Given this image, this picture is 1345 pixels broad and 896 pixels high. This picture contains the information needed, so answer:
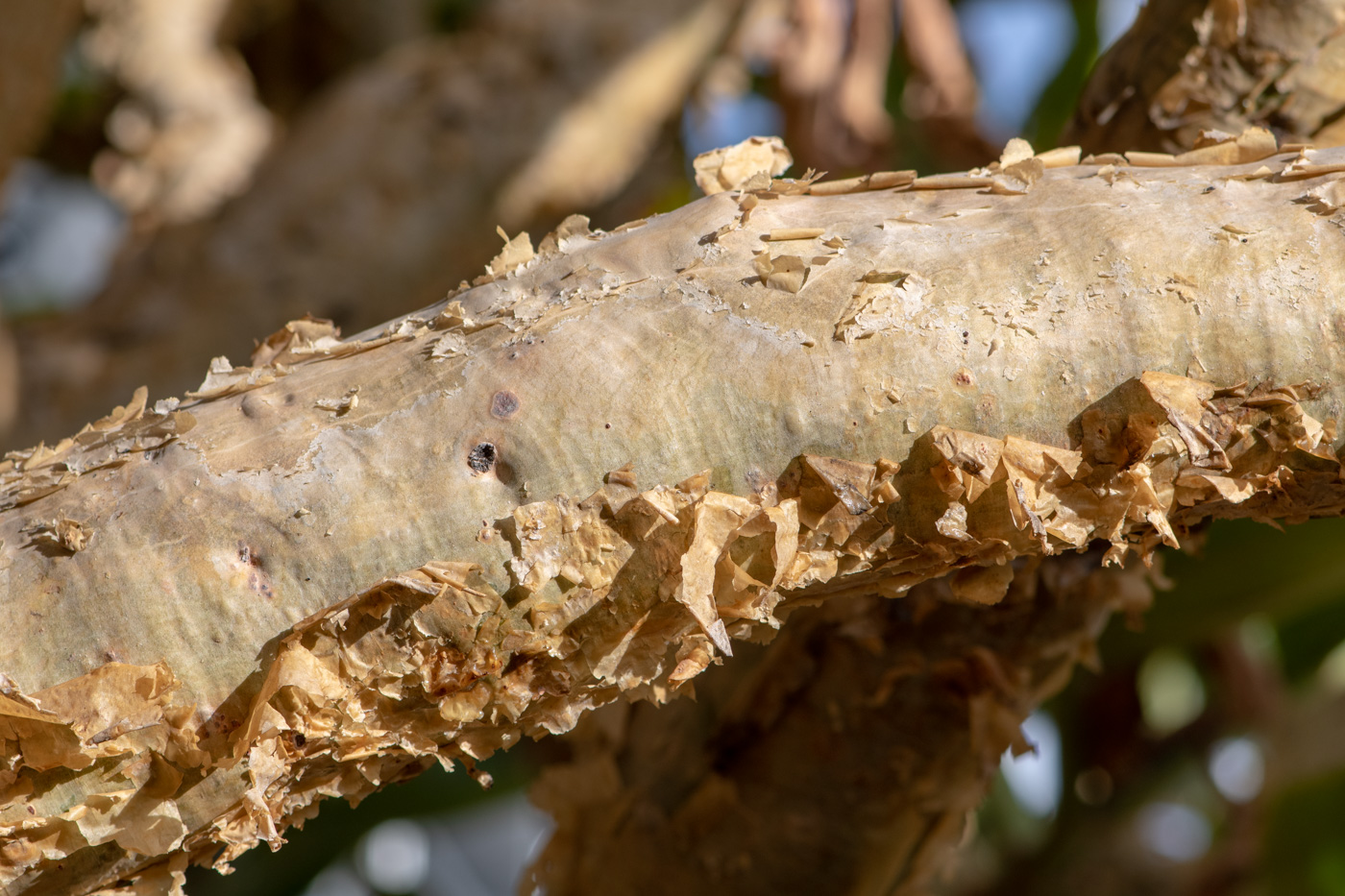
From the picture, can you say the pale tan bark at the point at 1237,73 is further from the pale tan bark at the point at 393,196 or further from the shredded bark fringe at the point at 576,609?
the pale tan bark at the point at 393,196

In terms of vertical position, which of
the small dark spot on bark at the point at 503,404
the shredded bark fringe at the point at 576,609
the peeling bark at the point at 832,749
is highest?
the small dark spot on bark at the point at 503,404

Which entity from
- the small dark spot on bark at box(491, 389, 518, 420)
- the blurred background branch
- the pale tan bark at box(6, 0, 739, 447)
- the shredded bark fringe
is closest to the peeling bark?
the blurred background branch

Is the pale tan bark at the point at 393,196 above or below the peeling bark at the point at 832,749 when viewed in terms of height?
above

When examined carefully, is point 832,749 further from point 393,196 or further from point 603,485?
point 393,196

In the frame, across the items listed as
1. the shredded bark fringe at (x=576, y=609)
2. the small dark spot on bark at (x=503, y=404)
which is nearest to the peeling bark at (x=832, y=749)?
the shredded bark fringe at (x=576, y=609)

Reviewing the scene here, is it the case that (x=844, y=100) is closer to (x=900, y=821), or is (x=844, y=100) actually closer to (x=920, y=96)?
(x=920, y=96)

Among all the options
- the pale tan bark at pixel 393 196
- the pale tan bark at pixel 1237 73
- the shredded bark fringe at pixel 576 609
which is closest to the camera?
the shredded bark fringe at pixel 576 609
